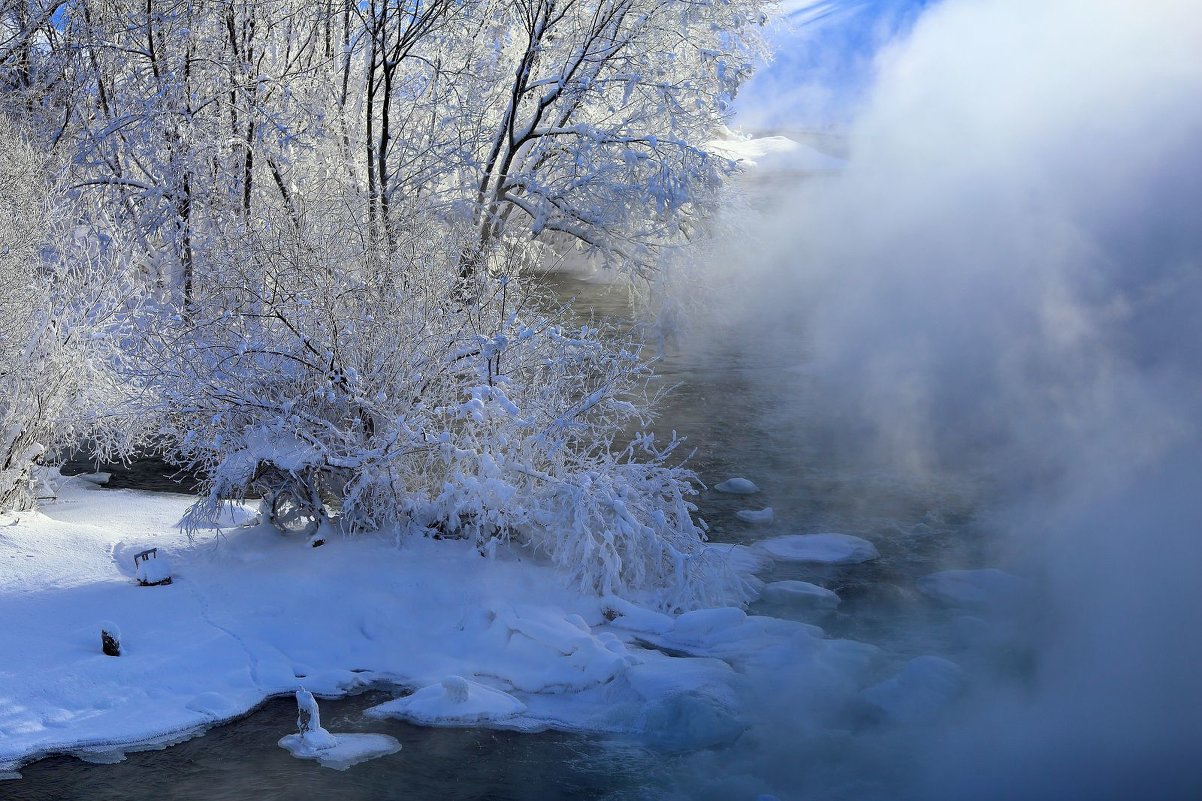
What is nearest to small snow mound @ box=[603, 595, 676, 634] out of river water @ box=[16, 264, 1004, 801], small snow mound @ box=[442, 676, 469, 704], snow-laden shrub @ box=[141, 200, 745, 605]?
snow-laden shrub @ box=[141, 200, 745, 605]

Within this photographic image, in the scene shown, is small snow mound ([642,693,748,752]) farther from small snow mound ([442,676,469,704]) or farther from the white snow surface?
small snow mound ([442,676,469,704])

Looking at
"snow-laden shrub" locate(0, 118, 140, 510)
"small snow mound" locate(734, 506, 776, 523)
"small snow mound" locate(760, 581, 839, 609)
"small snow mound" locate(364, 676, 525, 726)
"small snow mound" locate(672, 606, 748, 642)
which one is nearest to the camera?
"small snow mound" locate(364, 676, 525, 726)

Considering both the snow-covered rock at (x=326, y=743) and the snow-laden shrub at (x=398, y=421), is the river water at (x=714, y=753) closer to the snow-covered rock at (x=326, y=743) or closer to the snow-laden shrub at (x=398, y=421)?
the snow-covered rock at (x=326, y=743)

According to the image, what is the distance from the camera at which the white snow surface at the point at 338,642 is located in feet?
17.4

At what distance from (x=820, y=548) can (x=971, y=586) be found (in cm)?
119

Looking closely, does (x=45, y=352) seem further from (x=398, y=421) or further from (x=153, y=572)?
(x=398, y=421)

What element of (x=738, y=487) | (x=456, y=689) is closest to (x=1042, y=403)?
(x=738, y=487)

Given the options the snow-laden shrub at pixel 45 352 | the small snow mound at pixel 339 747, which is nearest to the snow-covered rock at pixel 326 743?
the small snow mound at pixel 339 747

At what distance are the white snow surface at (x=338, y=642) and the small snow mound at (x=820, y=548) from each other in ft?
4.90

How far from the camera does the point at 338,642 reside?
6145 mm

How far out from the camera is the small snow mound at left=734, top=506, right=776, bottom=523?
347 inches

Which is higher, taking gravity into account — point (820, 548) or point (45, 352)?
point (45, 352)

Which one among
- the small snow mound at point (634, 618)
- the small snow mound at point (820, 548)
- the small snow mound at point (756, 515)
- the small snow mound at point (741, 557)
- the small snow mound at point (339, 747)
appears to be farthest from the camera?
the small snow mound at point (756, 515)

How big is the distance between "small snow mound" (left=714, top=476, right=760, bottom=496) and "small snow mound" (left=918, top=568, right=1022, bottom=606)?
234 cm
